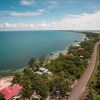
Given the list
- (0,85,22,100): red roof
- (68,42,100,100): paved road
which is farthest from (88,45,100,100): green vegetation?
(0,85,22,100): red roof

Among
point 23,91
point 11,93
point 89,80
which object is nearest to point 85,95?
point 89,80

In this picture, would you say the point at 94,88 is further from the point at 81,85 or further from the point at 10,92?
the point at 10,92

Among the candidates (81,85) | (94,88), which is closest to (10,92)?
(81,85)

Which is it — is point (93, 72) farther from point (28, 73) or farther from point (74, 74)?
point (28, 73)

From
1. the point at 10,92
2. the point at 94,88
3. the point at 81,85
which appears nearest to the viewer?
the point at 10,92

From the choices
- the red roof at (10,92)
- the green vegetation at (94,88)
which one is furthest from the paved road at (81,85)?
the red roof at (10,92)

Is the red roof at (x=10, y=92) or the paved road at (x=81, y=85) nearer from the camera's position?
the red roof at (x=10, y=92)

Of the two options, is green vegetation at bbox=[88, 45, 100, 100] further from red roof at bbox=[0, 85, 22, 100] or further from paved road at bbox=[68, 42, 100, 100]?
red roof at bbox=[0, 85, 22, 100]

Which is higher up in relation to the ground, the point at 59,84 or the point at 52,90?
the point at 59,84

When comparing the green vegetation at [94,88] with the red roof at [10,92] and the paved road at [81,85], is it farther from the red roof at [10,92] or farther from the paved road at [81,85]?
the red roof at [10,92]

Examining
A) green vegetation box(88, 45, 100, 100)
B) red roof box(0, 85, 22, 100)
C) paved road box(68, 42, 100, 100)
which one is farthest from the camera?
paved road box(68, 42, 100, 100)

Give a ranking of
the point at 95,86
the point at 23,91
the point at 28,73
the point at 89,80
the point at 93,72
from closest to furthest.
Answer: the point at 23,91 < the point at 95,86 < the point at 89,80 < the point at 28,73 < the point at 93,72
